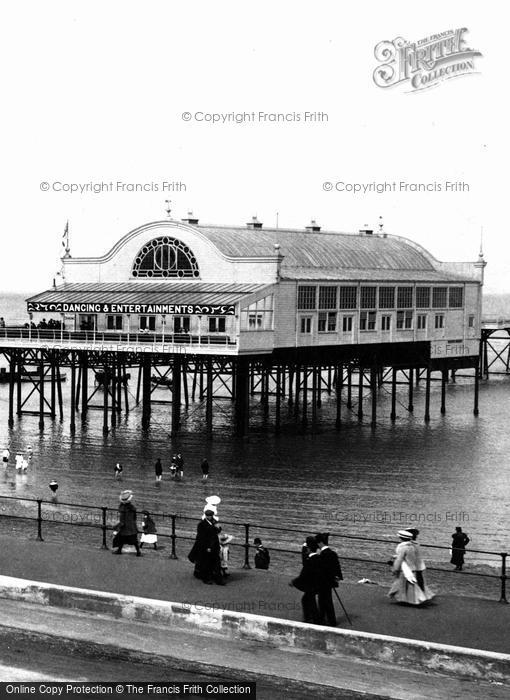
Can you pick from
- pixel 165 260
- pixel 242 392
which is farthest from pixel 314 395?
pixel 165 260

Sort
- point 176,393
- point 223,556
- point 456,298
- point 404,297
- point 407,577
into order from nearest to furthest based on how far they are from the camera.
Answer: point 407,577 < point 223,556 < point 176,393 < point 404,297 < point 456,298

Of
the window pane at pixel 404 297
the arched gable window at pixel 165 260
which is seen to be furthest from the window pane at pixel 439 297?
the arched gable window at pixel 165 260

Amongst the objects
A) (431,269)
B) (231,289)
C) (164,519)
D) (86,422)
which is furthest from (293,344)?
(164,519)

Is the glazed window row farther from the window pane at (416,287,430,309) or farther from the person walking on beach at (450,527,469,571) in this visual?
the person walking on beach at (450,527,469,571)

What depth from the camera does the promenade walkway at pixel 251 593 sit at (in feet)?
59.3

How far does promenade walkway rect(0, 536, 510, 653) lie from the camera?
18.1 m

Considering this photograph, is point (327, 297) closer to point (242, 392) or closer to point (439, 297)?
point (242, 392)

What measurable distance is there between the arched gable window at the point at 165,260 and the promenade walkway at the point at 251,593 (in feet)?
140

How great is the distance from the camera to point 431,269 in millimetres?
81750

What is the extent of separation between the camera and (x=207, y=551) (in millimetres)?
20719

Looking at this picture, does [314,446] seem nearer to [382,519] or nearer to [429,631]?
[382,519]

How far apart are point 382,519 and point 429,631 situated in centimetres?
2242

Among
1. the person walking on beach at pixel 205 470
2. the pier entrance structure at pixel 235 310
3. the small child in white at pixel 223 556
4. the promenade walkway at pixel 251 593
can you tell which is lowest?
the person walking on beach at pixel 205 470

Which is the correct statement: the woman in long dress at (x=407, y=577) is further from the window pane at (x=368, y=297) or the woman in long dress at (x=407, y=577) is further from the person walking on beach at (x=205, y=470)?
the window pane at (x=368, y=297)
